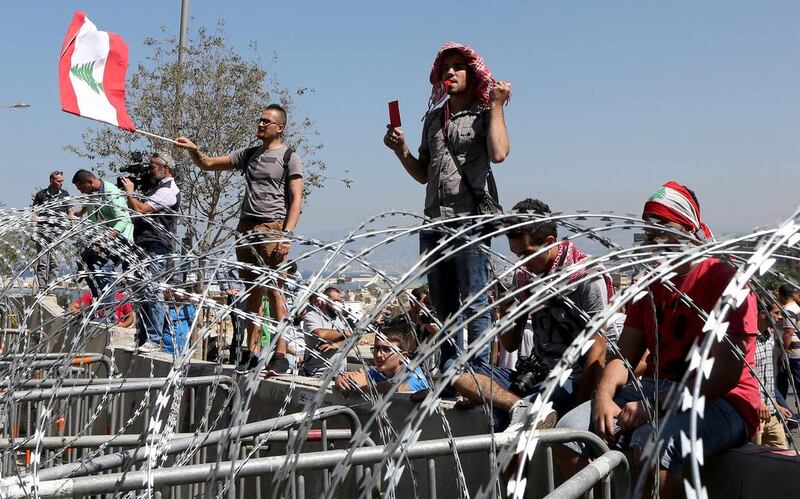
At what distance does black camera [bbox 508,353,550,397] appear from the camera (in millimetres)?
4750

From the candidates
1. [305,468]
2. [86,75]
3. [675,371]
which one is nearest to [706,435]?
[675,371]

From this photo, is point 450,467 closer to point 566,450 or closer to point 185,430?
point 566,450

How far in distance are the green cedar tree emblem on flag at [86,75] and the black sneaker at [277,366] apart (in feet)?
9.09

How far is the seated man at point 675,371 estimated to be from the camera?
3.60 m

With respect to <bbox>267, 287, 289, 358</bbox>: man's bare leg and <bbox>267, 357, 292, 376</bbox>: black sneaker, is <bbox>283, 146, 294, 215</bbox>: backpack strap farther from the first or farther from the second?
<bbox>267, 357, 292, 376</bbox>: black sneaker

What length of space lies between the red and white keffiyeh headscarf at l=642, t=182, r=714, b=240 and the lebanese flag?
15.2 feet

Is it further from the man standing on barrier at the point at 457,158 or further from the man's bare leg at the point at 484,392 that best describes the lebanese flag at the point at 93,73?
the man's bare leg at the point at 484,392

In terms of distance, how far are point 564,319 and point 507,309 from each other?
38 cm

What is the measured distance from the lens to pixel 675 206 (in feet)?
13.2

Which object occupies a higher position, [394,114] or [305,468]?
[394,114]

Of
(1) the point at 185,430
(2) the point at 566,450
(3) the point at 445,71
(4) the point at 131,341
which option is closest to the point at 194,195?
(4) the point at 131,341

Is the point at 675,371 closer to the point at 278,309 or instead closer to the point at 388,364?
the point at 388,364

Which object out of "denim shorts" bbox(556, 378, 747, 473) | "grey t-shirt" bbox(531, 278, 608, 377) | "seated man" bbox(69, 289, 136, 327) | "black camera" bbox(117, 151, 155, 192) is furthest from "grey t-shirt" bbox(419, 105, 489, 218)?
"black camera" bbox(117, 151, 155, 192)

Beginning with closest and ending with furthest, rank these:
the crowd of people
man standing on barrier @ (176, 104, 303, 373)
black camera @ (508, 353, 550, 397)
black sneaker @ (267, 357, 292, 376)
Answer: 1. the crowd of people
2. black camera @ (508, 353, 550, 397)
3. black sneaker @ (267, 357, 292, 376)
4. man standing on barrier @ (176, 104, 303, 373)
